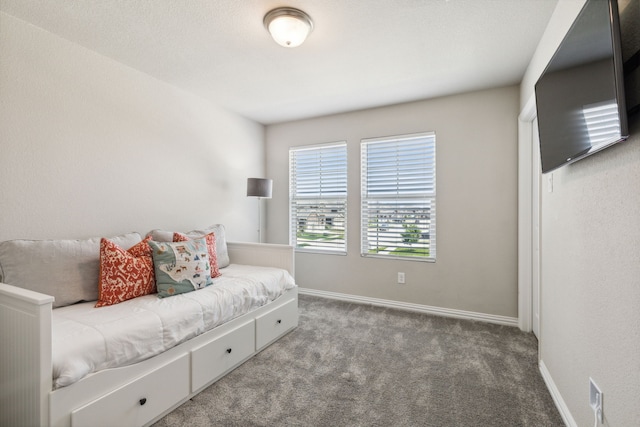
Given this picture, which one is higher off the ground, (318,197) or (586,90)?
(586,90)

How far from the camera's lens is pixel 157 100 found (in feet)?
9.16

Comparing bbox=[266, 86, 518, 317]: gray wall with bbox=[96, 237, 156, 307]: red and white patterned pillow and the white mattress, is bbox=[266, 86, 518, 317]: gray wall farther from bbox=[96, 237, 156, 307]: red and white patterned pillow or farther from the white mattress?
bbox=[96, 237, 156, 307]: red and white patterned pillow

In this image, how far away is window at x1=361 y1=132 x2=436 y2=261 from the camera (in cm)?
333

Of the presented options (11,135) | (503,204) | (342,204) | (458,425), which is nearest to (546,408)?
(458,425)

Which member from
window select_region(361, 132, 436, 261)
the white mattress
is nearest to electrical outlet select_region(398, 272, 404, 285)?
window select_region(361, 132, 436, 261)

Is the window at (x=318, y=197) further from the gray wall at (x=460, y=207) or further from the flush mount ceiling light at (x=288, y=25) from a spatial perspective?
the flush mount ceiling light at (x=288, y=25)

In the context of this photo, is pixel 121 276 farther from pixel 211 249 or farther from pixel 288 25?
pixel 288 25

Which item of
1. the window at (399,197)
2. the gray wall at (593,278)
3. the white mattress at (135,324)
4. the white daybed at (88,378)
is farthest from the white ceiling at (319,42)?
the white mattress at (135,324)

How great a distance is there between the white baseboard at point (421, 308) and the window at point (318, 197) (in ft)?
1.89

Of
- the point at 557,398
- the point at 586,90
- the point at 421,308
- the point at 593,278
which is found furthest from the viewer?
the point at 421,308

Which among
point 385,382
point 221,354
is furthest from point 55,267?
point 385,382

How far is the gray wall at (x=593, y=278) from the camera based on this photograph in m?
1.02

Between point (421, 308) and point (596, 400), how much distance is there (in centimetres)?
211

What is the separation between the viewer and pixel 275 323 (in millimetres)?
2596
